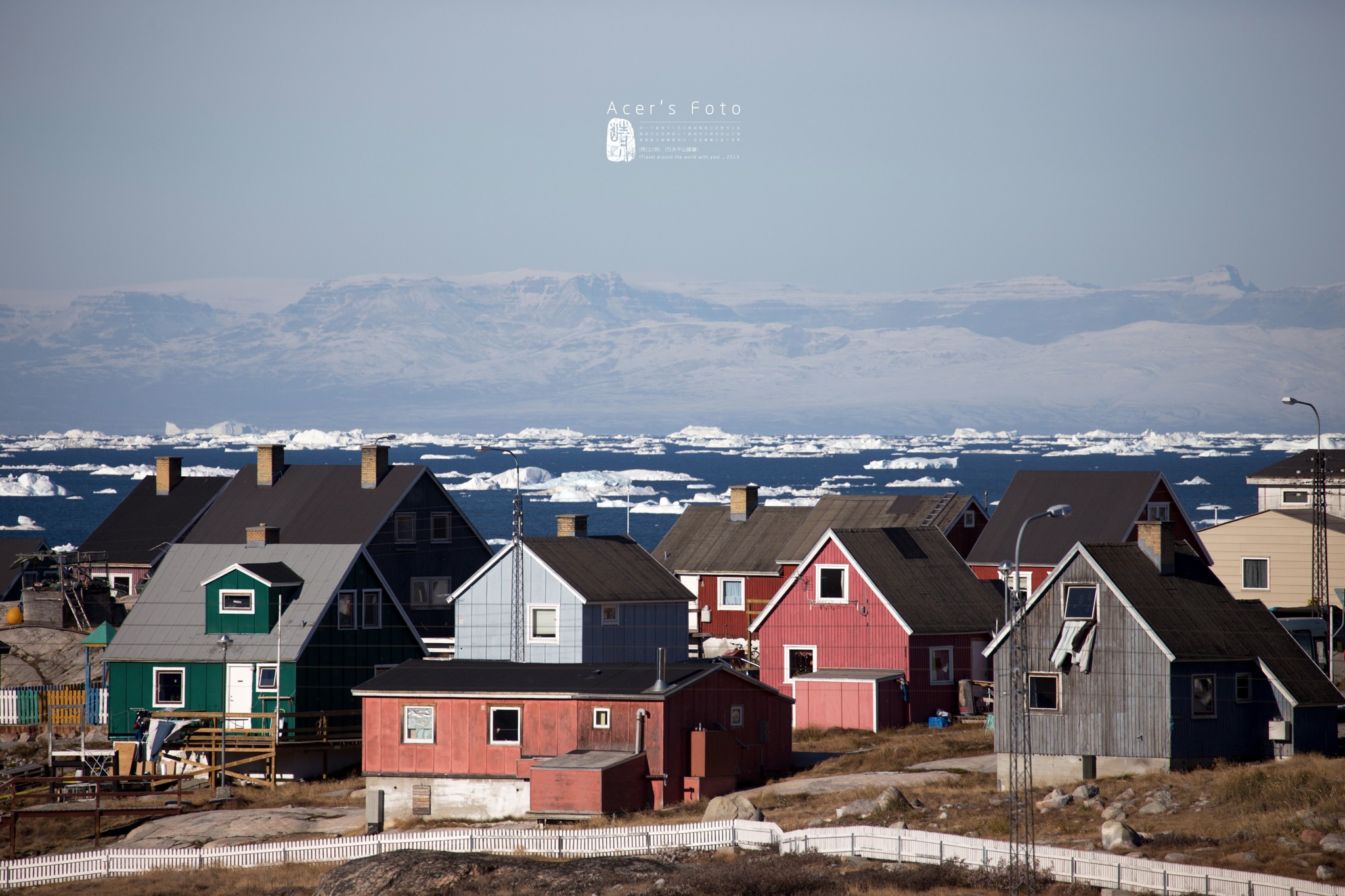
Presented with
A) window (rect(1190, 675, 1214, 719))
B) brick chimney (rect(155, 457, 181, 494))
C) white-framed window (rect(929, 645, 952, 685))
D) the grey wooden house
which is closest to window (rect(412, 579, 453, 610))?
white-framed window (rect(929, 645, 952, 685))

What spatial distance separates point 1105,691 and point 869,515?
27729 millimetres

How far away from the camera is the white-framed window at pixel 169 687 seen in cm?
4747

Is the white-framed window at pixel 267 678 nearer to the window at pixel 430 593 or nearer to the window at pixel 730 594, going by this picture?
the window at pixel 430 593

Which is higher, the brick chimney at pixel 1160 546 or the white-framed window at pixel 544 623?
the brick chimney at pixel 1160 546

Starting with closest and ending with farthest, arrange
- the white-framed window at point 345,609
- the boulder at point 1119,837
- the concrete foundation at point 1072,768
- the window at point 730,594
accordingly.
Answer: the boulder at point 1119,837 → the concrete foundation at point 1072,768 → the white-framed window at point 345,609 → the window at point 730,594

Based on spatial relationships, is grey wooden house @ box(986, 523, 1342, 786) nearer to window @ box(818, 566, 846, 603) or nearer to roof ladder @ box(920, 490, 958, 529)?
window @ box(818, 566, 846, 603)

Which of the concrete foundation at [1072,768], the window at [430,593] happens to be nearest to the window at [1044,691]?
the concrete foundation at [1072,768]

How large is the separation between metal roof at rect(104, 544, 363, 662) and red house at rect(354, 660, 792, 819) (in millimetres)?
7103

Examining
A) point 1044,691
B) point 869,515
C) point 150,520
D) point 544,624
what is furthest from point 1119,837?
point 150,520

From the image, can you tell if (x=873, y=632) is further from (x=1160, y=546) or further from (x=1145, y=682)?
(x=1145, y=682)

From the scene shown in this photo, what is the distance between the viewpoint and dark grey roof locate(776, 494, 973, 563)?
60281 millimetres

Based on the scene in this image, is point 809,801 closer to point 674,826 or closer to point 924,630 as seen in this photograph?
point 674,826

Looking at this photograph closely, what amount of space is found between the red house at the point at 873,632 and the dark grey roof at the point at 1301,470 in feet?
90.8

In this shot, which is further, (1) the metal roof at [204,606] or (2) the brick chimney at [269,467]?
(2) the brick chimney at [269,467]
